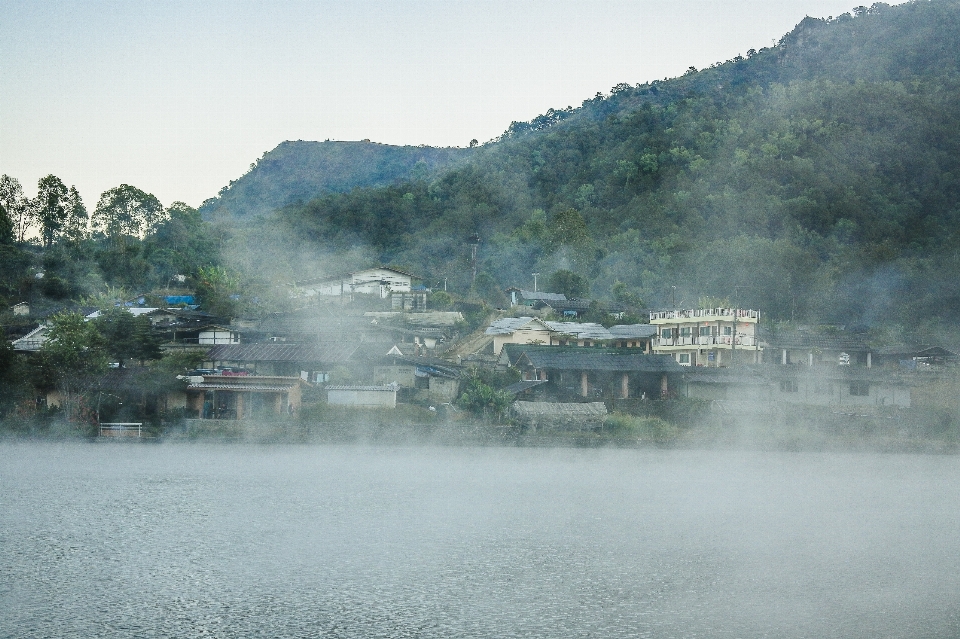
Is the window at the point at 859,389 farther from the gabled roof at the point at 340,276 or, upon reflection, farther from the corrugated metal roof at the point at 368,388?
the gabled roof at the point at 340,276

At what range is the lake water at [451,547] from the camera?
1077 centimetres

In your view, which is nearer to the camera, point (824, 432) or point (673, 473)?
point (673, 473)

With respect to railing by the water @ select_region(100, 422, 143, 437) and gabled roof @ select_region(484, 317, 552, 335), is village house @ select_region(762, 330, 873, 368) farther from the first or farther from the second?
railing by the water @ select_region(100, 422, 143, 437)

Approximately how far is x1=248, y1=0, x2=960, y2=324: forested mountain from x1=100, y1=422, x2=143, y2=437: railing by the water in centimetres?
2265

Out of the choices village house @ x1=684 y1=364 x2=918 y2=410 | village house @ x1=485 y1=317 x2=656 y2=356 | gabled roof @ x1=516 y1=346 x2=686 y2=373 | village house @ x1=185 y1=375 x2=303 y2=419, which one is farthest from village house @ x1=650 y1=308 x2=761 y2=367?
village house @ x1=185 y1=375 x2=303 y2=419

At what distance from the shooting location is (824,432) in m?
27.8

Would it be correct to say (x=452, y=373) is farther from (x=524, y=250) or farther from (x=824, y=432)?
(x=524, y=250)

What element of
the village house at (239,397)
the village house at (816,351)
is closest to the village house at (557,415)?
the village house at (239,397)

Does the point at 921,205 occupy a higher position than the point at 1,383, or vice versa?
the point at 921,205

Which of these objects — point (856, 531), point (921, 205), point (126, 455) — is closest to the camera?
point (856, 531)

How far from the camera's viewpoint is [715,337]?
35312mm

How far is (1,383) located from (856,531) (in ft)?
69.2

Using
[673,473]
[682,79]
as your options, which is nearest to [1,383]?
[673,473]

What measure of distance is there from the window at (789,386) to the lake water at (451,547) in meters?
7.11
